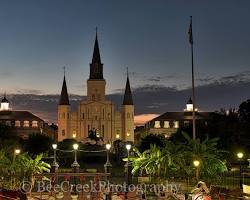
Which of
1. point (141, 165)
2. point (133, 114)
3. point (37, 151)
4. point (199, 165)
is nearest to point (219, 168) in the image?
point (199, 165)

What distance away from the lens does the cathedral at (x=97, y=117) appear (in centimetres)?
12800

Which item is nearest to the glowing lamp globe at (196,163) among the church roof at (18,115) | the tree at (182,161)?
the tree at (182,161)

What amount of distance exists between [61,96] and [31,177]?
109476 mm

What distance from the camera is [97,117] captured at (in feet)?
422

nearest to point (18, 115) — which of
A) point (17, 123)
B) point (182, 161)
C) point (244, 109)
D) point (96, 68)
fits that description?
point (17, 123)

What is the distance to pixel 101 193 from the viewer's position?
66.7ft

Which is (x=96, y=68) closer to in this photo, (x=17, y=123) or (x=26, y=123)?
(x=26, y=123)

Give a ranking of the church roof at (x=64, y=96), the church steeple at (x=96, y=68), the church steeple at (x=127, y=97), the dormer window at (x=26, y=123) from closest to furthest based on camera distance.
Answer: the dormer window at (x=26, y=123) < the church roof at (x=64, y=96) < the church steeple at (x=127, y=97) < the church steeple at (x=96, y=68)

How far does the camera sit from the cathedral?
128 meters

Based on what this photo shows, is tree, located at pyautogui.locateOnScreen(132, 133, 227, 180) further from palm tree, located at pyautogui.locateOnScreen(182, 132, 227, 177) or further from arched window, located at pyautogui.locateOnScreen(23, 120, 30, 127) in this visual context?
arched window, located at pyautogui.locateOnScreen(23, 120, 30, 127)

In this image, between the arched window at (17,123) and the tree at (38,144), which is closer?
the tree at (38,144)

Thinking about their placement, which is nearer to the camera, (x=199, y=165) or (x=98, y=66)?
(x=199, y=165)

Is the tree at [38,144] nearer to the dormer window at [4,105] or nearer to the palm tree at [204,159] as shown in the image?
the palm tree at [204,159]

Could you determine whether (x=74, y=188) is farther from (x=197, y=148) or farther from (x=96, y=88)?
(x=96, y=88)
